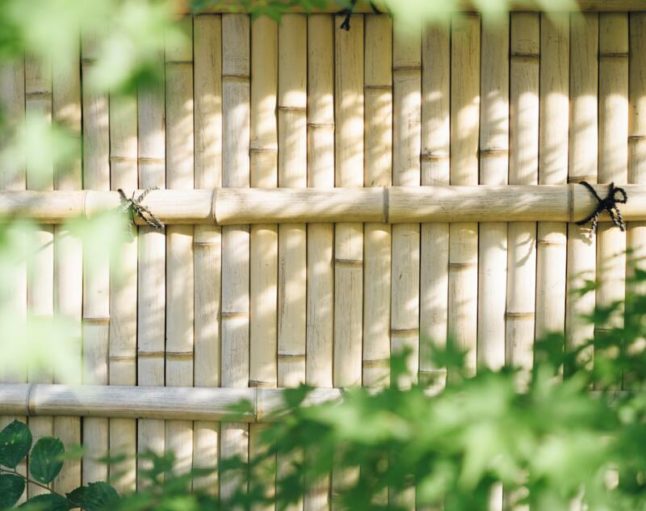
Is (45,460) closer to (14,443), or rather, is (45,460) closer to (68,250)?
(14,443)

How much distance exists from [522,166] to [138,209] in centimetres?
116

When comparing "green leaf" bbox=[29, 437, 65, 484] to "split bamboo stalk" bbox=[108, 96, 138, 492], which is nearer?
"green leaf" bbox=[29, 437, 65, 484]

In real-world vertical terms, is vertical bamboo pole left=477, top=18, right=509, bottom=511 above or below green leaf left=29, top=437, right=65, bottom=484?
above

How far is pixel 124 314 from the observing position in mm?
2189

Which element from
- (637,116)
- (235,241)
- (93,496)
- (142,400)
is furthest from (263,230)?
(637,116)

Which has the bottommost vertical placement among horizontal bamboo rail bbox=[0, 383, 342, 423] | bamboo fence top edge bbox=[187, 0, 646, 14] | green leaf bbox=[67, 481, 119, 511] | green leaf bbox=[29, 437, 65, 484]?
green leaf bbox=[67, 481, 119, 511]

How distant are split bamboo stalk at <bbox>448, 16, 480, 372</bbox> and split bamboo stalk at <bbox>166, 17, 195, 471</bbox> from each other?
80 centimetres

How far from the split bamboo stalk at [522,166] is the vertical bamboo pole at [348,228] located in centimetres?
46

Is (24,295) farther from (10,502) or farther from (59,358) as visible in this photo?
(59,358)

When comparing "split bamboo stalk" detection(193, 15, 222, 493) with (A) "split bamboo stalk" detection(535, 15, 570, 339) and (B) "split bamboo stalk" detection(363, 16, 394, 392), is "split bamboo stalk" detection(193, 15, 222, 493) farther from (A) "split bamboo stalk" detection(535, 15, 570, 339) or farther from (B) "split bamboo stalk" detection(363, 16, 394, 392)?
(A) "split bamboo stalk" detection(535, 15, 570, 339)

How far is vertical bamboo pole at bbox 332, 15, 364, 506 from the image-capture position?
2.10 m

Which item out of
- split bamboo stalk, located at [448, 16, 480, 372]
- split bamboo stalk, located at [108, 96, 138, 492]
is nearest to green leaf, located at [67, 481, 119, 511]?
split bamboo stalk, located at [108, 96, 138, 492]

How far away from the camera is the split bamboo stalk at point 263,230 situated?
2105 millimetres

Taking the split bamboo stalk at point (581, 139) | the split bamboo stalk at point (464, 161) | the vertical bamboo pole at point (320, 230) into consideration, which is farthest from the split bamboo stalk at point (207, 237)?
the split bamboo stalk at point (581, 139)
